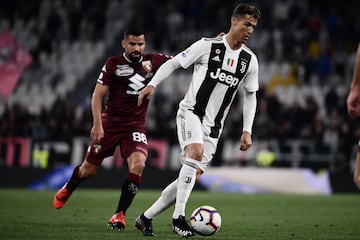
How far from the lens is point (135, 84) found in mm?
10000

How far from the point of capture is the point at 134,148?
9852mm

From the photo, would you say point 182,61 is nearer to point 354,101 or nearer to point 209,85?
point 209,85

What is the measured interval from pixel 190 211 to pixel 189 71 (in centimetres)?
1366

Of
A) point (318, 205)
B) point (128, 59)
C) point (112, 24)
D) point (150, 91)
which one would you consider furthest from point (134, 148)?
point (112, 24)

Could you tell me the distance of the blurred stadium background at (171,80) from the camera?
20625 mm

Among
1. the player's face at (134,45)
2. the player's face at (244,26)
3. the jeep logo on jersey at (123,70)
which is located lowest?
the jeep logo on jersey at (123,70)

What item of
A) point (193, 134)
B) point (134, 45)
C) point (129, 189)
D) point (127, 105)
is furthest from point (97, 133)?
point (193, 134)

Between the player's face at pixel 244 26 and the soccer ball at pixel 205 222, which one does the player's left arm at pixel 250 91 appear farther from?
the soccer ball at pixel 205 222

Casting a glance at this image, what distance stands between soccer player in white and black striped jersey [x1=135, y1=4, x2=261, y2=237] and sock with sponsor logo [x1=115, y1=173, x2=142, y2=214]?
55cm

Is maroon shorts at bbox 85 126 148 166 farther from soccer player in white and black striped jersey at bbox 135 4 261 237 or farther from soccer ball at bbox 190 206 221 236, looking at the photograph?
soccer ball at bbox 190 206 221 236

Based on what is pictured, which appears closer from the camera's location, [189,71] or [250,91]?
[250,91]

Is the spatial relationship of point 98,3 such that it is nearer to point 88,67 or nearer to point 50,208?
point 88,67

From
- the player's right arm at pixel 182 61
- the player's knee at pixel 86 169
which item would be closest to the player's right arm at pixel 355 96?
the player's right arm at pixel 182 61

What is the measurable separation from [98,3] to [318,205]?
15767 mm
